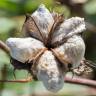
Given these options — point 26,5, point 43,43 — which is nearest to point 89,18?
point 26,5

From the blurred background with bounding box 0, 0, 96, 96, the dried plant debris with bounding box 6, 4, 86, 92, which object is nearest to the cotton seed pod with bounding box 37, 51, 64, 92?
the dried plant debris with bounding box 6, 4, 86, 92

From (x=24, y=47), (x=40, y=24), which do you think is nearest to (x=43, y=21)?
(x=40, y=24)

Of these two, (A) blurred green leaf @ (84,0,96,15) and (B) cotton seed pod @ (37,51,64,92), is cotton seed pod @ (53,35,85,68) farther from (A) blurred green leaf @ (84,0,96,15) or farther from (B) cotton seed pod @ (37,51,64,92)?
(A) blurred green leaf @ (84,0,96,15)

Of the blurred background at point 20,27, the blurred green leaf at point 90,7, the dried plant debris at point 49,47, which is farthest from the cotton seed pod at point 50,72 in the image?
the blurred green leaf at point 90,7

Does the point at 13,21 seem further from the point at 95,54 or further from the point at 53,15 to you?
the point at 53,15

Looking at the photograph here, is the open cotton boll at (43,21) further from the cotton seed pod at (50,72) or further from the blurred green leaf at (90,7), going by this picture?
the blurred green leaf at (90,7)
